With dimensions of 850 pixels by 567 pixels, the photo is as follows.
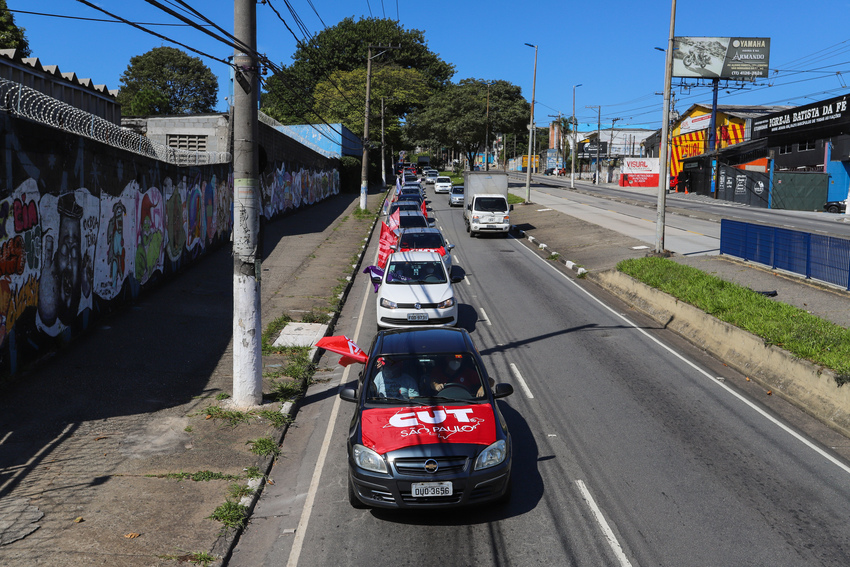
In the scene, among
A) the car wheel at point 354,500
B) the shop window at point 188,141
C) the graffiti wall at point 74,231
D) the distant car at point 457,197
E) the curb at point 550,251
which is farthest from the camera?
the distant car at point 457,197

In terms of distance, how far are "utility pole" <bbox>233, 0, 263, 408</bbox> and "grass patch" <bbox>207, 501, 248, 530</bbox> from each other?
120 inches

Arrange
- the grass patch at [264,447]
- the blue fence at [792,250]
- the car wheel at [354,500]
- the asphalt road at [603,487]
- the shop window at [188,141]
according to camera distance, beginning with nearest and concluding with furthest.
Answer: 1. the asphalt road at [603,487]
2. the car wheel at [354,500]
3. the grass patch at [264,447]
4. the blue fence at [792,250]
5. the shop window at [188,141]

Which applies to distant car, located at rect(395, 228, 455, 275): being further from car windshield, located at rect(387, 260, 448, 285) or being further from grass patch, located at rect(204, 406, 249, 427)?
grass patch, located at rect(204, 406, 249, 427)

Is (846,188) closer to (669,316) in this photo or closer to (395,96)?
(669,316)

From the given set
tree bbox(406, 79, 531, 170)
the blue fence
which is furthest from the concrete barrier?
tree bbox(406, 79, 531, 170)

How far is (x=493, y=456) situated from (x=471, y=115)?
64.9 metres

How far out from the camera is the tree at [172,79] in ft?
277

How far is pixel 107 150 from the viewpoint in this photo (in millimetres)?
13609

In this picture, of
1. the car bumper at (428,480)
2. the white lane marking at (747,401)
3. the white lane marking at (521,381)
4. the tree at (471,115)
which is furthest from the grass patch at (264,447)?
the tree at (471,115)

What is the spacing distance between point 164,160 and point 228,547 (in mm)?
13629

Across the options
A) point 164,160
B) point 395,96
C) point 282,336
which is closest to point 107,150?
point 164,160

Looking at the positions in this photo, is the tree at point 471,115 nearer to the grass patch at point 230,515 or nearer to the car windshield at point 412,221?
the car windshield at point 412,221

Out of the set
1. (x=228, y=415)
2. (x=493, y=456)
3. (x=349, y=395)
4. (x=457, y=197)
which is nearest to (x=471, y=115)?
(x=457, y=197)

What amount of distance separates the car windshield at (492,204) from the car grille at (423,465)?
2556 cm
